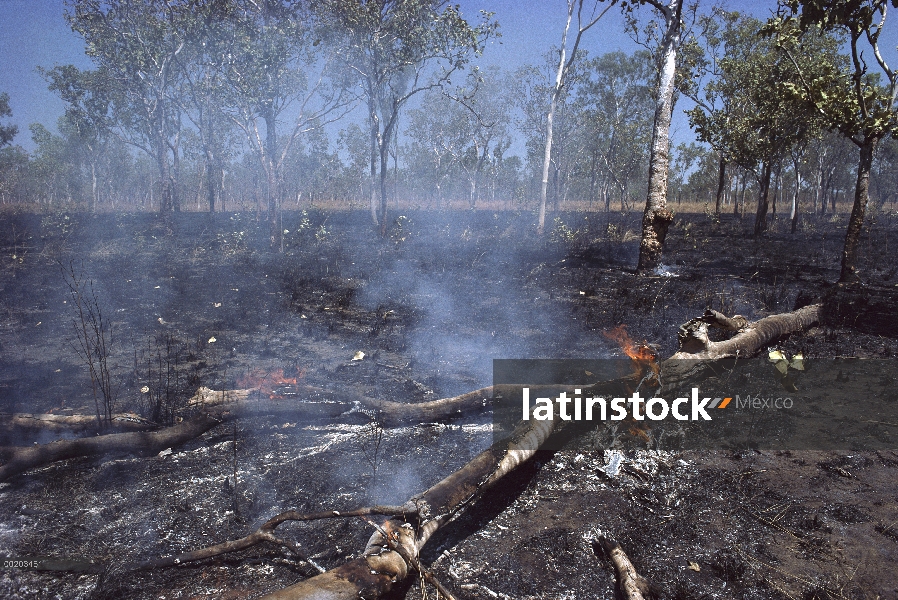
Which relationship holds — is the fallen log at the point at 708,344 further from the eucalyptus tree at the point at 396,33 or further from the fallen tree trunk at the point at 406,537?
the eucalyptus tree at the point at 396,33

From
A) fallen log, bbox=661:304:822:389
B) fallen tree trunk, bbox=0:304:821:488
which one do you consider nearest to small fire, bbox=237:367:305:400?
fallen tree trunk, bbox=0:304:821:488

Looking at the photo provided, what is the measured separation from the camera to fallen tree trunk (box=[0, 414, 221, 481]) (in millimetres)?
3291

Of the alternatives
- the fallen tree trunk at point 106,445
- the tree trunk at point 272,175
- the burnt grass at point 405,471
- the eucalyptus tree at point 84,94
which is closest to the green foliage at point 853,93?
the burnt grass at point 405,471

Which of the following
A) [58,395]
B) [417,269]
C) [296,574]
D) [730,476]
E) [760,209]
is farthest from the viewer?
[760,209]

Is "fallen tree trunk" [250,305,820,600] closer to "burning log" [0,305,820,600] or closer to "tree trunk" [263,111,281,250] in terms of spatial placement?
"burning log" [0,305,820,600]

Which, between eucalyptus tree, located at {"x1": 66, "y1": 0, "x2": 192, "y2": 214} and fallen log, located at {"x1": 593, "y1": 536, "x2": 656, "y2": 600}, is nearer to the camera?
fallen log, located at {"x1": 593, "y1": 536, "x2": 656, "y2": 600}

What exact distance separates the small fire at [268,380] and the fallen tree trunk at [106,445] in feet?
2.10

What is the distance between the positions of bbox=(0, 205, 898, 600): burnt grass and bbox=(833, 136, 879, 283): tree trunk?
701 millimetres

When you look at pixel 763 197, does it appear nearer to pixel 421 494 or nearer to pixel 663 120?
pixel 663 120

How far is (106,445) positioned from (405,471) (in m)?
2.25

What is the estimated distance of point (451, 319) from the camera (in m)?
7.97

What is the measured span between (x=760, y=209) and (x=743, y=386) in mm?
17148

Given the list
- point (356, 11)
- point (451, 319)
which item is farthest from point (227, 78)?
point (451, 319)

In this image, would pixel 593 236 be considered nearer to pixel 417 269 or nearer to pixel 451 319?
pixel 417 269
